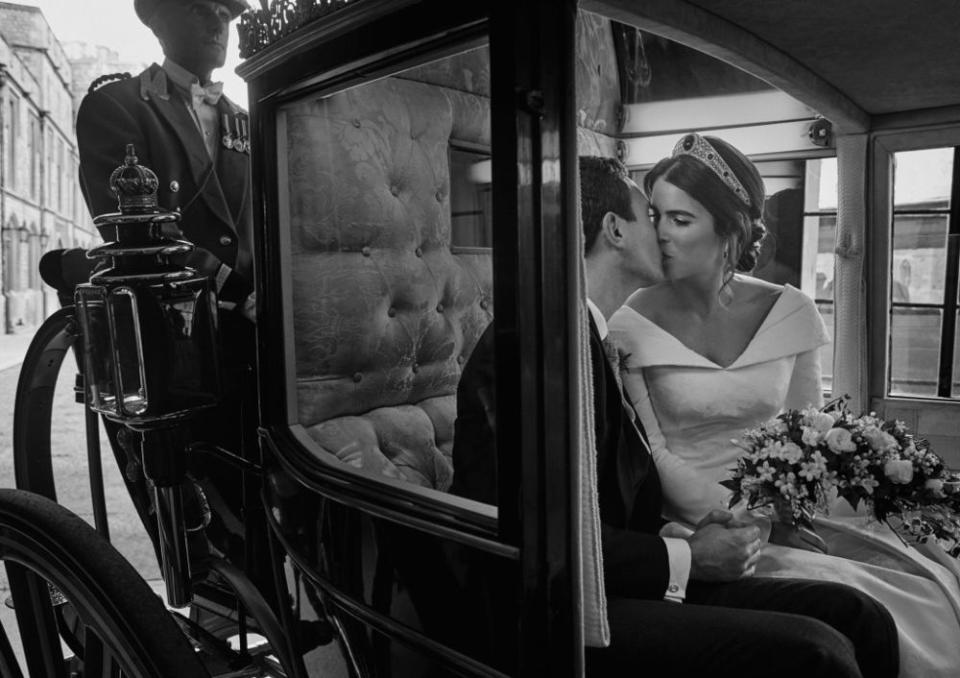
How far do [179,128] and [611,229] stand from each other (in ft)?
3.69

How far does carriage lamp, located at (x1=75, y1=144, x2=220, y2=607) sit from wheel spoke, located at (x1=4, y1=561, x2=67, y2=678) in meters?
0.25

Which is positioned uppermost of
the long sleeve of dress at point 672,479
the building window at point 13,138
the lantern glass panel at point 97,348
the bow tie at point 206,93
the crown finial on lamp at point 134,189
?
the building window at point 13,138

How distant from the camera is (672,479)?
1.64 metres

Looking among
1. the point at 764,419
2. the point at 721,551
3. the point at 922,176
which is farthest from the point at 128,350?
the point at 922,176

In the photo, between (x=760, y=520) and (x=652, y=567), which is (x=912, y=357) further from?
(x=652, y=567)

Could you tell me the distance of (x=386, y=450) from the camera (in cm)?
129

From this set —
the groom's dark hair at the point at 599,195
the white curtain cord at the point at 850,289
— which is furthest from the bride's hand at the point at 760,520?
the groom's dark hair at the point at 599,195

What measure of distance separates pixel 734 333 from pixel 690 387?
298 millimetres

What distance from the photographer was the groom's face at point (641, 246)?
163cm

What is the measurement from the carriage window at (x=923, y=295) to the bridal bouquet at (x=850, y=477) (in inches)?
19.6

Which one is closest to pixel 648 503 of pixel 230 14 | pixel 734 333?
pixel 734 333

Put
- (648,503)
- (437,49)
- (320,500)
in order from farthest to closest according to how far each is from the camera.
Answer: (648,503), (320,500), (437,49)

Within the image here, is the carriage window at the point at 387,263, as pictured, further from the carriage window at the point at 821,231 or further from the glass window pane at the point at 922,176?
the carriage window at the point at 821,231

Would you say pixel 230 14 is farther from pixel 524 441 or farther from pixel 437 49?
pixel 524 441
